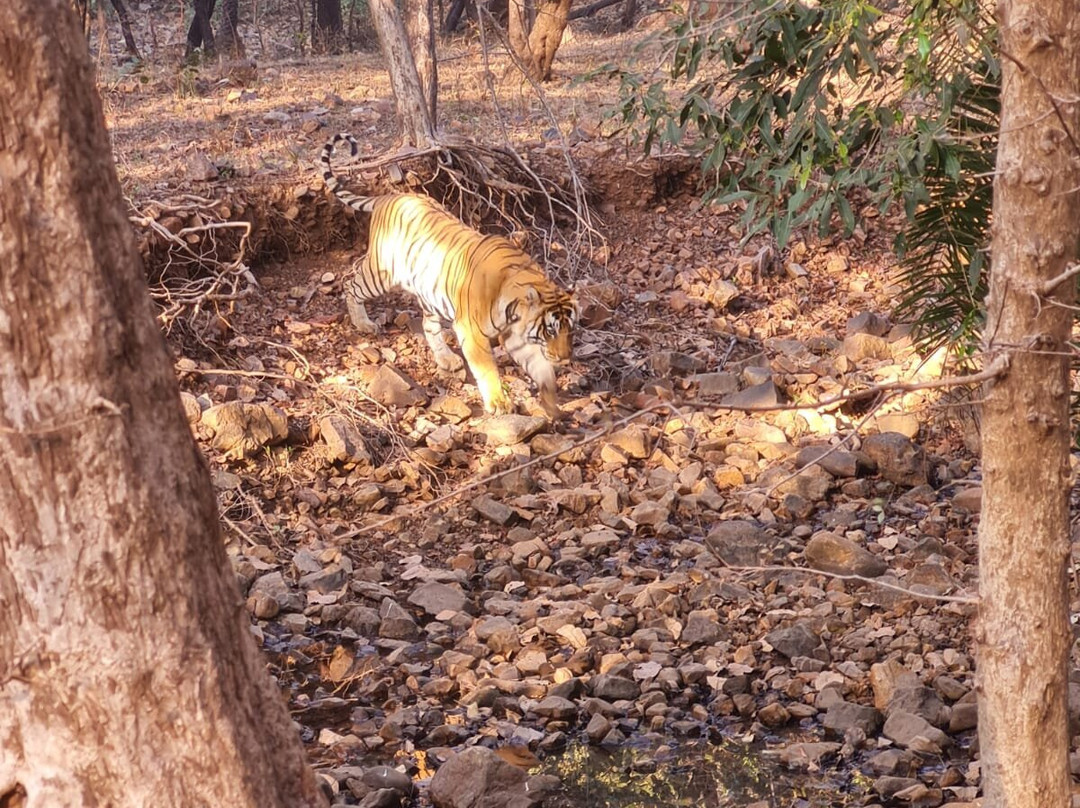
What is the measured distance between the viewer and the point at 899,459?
6.36m

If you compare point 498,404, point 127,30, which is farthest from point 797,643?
point 127,30

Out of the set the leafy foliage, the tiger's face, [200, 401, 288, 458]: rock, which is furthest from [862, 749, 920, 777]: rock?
[200, 401, 288, 458]: rock

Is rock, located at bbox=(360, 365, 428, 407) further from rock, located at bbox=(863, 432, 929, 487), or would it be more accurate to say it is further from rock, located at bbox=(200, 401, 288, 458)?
rock, located at bbox=(863, 432, 929, 487)

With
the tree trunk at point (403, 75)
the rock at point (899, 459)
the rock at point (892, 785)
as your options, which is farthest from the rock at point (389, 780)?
the tree trunk at point (403, 75)

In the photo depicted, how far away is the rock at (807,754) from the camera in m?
4.28

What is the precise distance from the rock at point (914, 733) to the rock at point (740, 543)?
4.41 ft

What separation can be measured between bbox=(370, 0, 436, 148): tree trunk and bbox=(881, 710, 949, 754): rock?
569 centimetres

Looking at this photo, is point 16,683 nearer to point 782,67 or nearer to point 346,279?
point 782,67

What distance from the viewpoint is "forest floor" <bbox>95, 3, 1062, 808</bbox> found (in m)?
4.43

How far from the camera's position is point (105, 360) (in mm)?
2016

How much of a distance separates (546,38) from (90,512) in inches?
428

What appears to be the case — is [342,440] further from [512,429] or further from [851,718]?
[851,718]

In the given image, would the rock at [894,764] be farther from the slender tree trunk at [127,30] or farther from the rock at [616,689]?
the slender tree trunk at [127,30]

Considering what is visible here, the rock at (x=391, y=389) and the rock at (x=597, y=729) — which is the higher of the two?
the rock at (x=391, y=389)
